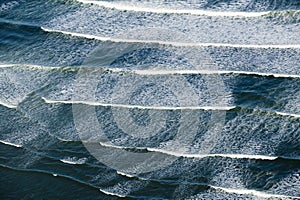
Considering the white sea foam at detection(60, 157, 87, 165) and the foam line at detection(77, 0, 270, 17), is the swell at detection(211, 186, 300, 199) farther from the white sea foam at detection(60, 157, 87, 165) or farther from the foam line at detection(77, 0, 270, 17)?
the foam line at detection(77, 0, 270, 17)

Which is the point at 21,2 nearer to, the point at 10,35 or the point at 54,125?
the point at 10,35

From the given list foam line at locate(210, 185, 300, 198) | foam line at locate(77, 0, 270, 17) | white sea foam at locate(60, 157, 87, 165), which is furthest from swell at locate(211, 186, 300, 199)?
foam line at locate(77, 0, 270, 17)

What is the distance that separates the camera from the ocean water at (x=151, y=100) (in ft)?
25.7

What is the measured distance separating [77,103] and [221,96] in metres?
2.03

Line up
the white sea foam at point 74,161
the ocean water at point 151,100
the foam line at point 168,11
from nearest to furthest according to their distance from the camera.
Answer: the ocean water at point 151,100 → the white sea foam at point 74,161 → the foam line at point 168,11

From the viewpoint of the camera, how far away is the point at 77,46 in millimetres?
10492

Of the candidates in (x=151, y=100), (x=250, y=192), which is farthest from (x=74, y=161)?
(x=250, y=192)

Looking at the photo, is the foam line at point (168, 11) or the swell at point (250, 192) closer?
the swell at point (250, 192)

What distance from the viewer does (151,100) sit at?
29.8 feet

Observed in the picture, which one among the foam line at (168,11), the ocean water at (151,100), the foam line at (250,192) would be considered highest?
the foam line at (168,11)

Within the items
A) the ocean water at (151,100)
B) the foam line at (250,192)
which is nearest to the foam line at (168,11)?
the ocean water at (151,100)

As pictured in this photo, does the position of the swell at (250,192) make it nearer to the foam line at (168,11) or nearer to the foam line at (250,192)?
the foam line at (250,192)

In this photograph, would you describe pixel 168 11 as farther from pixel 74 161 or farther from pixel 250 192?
pixel 250 192

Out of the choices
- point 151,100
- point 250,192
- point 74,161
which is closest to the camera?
point 250,192
